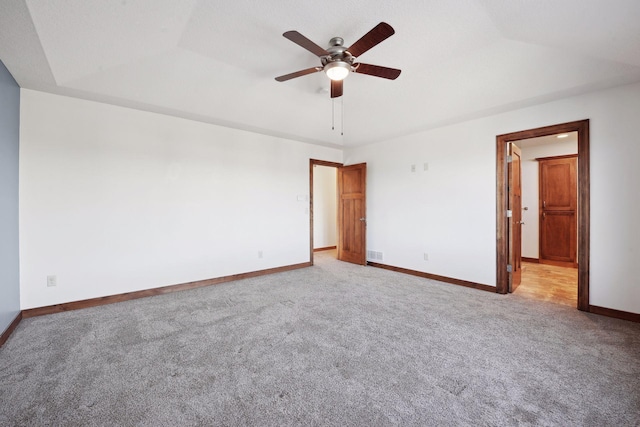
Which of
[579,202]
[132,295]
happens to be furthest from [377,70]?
[132,295]

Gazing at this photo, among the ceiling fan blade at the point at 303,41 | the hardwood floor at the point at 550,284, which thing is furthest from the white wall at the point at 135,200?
the hardwood floor at the point at 550,284

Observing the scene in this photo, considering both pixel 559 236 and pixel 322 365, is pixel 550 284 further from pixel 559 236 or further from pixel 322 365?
pixel 322 365

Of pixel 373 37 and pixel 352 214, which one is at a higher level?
pixel 373 37

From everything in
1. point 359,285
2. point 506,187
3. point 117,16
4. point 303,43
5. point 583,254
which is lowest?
point 359,285

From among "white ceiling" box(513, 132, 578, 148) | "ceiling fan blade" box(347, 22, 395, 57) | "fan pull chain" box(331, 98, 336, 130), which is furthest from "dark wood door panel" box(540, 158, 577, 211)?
"ceiling fan blade" box(347, 22, 395, 57)

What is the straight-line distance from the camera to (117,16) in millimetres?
2059

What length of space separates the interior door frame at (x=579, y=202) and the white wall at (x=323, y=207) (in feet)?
13.1

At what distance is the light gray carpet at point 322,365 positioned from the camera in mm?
1521

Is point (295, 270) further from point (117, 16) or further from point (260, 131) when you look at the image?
point (117, 16)

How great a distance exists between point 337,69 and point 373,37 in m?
0.45

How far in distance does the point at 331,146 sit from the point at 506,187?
3222mm

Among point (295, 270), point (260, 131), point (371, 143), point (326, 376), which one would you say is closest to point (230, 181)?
point (260, 131)

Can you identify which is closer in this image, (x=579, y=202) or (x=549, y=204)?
(x=579, y=202)

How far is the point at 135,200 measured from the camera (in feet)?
11.5
